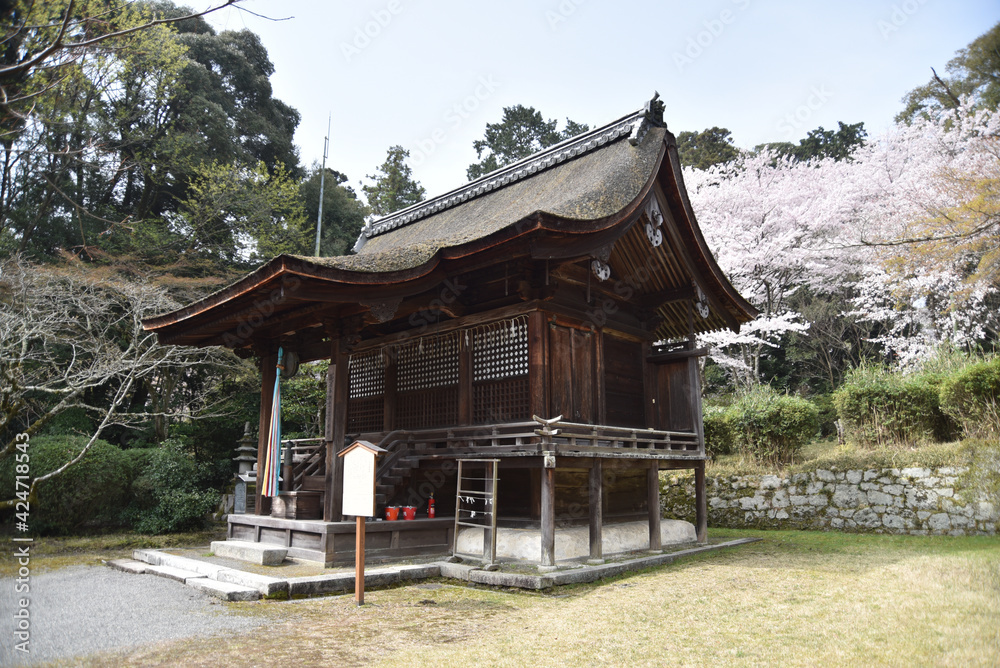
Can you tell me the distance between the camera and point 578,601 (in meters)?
6.94

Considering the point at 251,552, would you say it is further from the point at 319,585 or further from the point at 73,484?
the point at 73,484

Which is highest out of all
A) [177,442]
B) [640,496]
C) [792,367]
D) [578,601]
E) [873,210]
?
[873,210]

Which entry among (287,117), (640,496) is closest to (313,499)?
(640,496)

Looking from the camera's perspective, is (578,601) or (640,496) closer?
(578,601)

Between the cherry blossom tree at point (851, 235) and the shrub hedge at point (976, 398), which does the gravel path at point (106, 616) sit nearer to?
the shrub hedge at point (976, 398)

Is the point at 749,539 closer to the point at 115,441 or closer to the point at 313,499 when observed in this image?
the point at 313,499

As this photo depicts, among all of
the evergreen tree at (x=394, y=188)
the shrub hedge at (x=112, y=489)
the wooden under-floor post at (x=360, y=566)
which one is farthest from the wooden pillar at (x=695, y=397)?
the evergreen tree at (x=394, y=188)

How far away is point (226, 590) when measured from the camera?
7051 millimetres

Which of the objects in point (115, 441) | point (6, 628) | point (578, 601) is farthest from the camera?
point (115, 441)

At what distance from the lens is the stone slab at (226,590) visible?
22.7ft

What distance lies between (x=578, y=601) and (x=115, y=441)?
58.2 ft

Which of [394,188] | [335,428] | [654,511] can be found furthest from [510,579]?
[394,188]

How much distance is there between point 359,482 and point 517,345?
13.0ft

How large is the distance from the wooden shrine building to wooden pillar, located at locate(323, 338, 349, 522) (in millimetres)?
31
